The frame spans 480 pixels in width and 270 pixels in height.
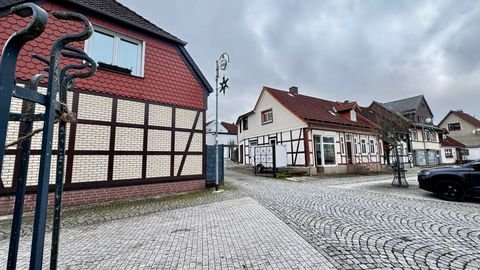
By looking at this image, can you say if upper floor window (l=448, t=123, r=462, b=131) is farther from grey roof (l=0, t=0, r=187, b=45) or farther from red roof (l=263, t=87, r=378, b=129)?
grey roof (l=0, t=0, r=187, b=45)

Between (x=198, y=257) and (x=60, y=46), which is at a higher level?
(x=60, y=46)

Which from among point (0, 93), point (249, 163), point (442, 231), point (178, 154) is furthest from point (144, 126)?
point (249, 163)

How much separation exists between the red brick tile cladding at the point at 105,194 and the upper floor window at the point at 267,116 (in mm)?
11599

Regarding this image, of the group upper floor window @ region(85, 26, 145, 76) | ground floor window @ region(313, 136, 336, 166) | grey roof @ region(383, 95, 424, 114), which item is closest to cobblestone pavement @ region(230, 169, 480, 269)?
upper floor window @ region(85, 26, 145, 76)

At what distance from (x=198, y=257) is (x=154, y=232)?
1521 mm

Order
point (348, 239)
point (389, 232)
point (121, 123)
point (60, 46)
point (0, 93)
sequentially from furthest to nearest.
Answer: point (121, 123)
point (389, 232)
point (348, 239)
point (60, 46)
point (0, 93)

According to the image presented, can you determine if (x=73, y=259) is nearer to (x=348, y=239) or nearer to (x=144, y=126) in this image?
(x=348, y=239)

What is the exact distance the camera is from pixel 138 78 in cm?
804

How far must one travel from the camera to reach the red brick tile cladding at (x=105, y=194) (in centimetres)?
583

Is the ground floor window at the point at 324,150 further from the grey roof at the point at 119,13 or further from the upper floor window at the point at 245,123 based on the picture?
the grey roof at the point at 119,13

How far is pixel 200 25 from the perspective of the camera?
12625 mm

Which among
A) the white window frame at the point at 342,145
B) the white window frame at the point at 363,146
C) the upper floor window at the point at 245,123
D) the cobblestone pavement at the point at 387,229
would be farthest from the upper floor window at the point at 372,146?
the cobblestone pavement at the point at 387,229

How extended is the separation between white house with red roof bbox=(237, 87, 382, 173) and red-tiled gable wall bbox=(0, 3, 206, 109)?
8982 mm

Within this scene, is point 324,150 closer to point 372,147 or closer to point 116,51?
point 372,147
